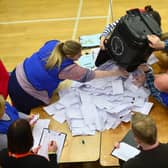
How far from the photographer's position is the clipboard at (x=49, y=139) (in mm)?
2884

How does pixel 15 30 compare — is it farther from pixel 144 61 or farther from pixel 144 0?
pixel 144 61

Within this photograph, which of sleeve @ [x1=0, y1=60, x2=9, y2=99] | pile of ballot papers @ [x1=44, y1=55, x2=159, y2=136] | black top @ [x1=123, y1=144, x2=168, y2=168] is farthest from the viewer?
sleeve @ [x1=0, y1=60, x2=9, y2=99]

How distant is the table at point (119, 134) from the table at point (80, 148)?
50 mm

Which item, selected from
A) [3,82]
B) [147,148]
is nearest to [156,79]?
[147,148]

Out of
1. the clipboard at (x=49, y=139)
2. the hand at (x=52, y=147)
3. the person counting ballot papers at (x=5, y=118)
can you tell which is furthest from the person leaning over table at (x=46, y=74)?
the hand at (x=52, y=147)

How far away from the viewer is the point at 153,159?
7.57 feet

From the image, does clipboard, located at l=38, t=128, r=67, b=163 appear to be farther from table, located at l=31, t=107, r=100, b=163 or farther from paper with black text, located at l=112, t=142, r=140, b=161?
paper with black text, located at l=112, t=142, r=140, b=161

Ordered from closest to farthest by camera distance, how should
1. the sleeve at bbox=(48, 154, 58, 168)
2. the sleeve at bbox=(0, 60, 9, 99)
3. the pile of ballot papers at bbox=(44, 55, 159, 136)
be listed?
the sleeve at bbox=(48, 154, 58, 168) → the pile of ballot papers at bbox=(44, 55, 159, 136) → the sleeve at bbox=(0, 60, 9, 99)

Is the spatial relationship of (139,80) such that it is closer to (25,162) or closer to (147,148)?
(147,148)

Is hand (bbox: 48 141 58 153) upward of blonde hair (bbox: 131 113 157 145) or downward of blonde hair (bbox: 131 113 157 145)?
downward

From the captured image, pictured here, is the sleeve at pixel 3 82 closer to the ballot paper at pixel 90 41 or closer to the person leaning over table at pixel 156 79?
the ballot paper at pixel 90 41

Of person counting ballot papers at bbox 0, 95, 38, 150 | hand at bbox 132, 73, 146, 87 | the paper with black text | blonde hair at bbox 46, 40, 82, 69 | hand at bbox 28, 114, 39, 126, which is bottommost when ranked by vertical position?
the paper with black text

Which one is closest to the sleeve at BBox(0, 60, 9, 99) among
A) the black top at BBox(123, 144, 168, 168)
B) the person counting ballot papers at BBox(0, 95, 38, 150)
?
the person counting ballot papers at BBox(0, 95, 38, 150)

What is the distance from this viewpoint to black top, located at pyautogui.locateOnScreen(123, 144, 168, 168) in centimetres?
229
